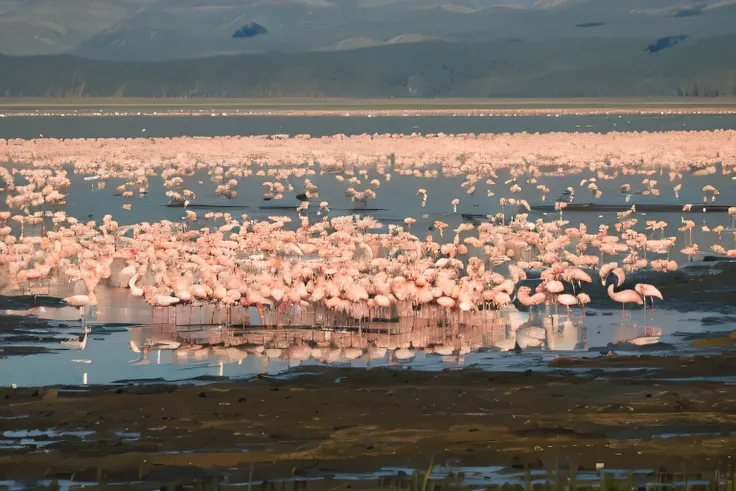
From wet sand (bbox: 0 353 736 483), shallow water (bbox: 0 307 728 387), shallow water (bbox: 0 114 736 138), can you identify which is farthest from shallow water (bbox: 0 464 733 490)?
shallow water (bbox: 0 114 736 138)

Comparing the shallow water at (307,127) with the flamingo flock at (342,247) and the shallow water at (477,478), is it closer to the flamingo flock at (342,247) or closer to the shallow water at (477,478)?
the flamingo flock at (342,247)

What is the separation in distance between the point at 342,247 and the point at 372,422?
377 inches

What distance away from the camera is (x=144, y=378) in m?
12.9

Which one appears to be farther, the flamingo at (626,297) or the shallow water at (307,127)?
the shallow water at (307,127)

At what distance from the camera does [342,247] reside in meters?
20.1

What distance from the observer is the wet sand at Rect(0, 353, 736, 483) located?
31.5ft

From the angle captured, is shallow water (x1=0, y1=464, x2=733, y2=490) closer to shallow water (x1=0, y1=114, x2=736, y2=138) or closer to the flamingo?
the flamingo

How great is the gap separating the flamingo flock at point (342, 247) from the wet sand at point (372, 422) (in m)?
3.46

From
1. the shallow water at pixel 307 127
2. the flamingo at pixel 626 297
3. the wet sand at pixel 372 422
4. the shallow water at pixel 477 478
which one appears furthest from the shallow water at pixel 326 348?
the shallow water at pixel 307 127

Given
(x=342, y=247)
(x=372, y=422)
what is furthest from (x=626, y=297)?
(x=372, y=422)

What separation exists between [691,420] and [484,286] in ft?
21.6

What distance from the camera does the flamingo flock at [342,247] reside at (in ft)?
52.4

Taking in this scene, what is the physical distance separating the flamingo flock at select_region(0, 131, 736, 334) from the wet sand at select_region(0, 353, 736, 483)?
346cm

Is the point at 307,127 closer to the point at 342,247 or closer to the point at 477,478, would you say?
the point at 342,247
